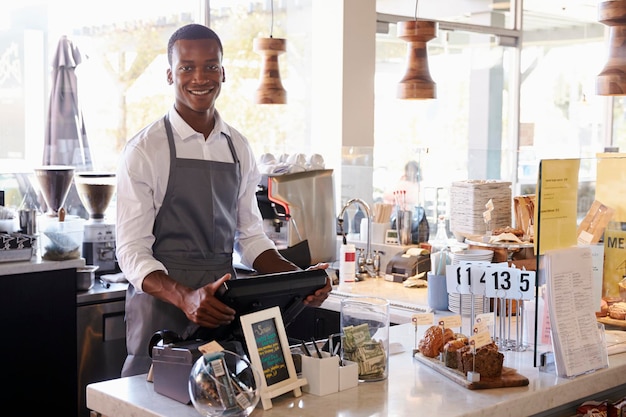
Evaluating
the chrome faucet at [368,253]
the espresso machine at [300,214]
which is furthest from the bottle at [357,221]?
the chrome faucet at [368,253]

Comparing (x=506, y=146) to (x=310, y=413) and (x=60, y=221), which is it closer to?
(x=60, y=221)

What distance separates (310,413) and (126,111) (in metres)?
4.17

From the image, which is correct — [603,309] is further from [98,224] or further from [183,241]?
[98,224]

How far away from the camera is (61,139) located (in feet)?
17.4

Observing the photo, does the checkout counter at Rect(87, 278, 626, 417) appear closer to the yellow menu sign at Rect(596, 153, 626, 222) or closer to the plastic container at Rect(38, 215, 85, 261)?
the yellow menu sign at Rect(596, 153, 626, 222)

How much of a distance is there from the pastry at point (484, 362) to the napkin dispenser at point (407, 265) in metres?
1.83

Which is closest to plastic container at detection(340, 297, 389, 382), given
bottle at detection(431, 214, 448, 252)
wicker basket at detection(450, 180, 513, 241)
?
bottle at detection(431, 214, 448, 252)

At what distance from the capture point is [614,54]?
13.5ft

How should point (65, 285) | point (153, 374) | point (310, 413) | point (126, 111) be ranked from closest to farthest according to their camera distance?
point (310, 413) < point (153, 374) < point (65, 285) < point (126, 111)

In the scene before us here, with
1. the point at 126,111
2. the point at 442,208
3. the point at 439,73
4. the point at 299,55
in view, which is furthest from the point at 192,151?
the point at 439,73

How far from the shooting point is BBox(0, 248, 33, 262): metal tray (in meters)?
3.96

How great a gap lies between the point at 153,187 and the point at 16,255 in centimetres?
132

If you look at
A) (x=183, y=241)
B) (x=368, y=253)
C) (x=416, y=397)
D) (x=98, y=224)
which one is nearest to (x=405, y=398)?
(x=416, y=397)

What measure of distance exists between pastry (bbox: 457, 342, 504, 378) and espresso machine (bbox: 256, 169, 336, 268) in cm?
210
